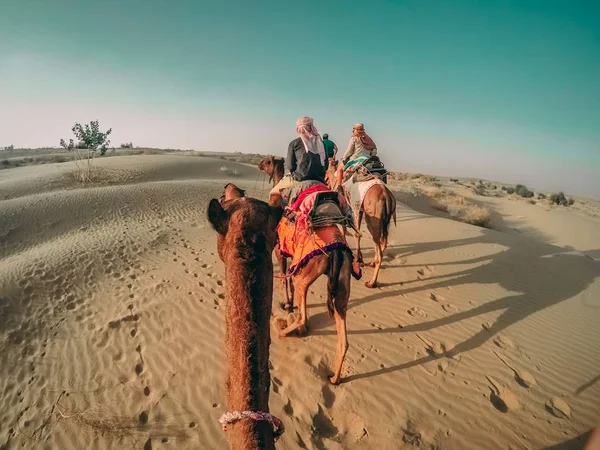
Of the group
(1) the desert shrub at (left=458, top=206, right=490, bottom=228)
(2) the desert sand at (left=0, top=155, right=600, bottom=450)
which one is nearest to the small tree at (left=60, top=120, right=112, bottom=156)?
(2) the desert sand at (left=0, top=155, right=600, bottom=450)

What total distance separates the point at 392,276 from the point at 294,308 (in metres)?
2.80

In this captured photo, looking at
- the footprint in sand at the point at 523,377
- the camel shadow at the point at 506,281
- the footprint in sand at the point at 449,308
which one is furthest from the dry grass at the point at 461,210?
the footprint in sand at the point at 523,377

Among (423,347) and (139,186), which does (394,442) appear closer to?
(423,347)

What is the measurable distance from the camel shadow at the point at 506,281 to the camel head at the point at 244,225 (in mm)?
3621

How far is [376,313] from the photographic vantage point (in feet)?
19.5

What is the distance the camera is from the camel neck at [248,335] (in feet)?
4.75

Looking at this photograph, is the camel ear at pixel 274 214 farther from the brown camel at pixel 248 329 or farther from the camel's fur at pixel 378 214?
the camel's fur at pixel 378 214

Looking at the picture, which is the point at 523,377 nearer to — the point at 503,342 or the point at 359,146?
the point at 503,342

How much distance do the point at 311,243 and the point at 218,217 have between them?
270 centimetres

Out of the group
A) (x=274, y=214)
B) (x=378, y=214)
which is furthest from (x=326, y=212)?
(x=274, y=214)

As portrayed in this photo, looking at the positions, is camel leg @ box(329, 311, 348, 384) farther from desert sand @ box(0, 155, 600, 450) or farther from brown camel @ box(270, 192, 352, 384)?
desert sand @ box(0, 155, 600, 450)

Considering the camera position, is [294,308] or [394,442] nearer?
[394,442]

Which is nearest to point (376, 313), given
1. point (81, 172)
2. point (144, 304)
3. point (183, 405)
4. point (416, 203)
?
point (183, 405)

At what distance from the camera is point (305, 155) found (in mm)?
5711
